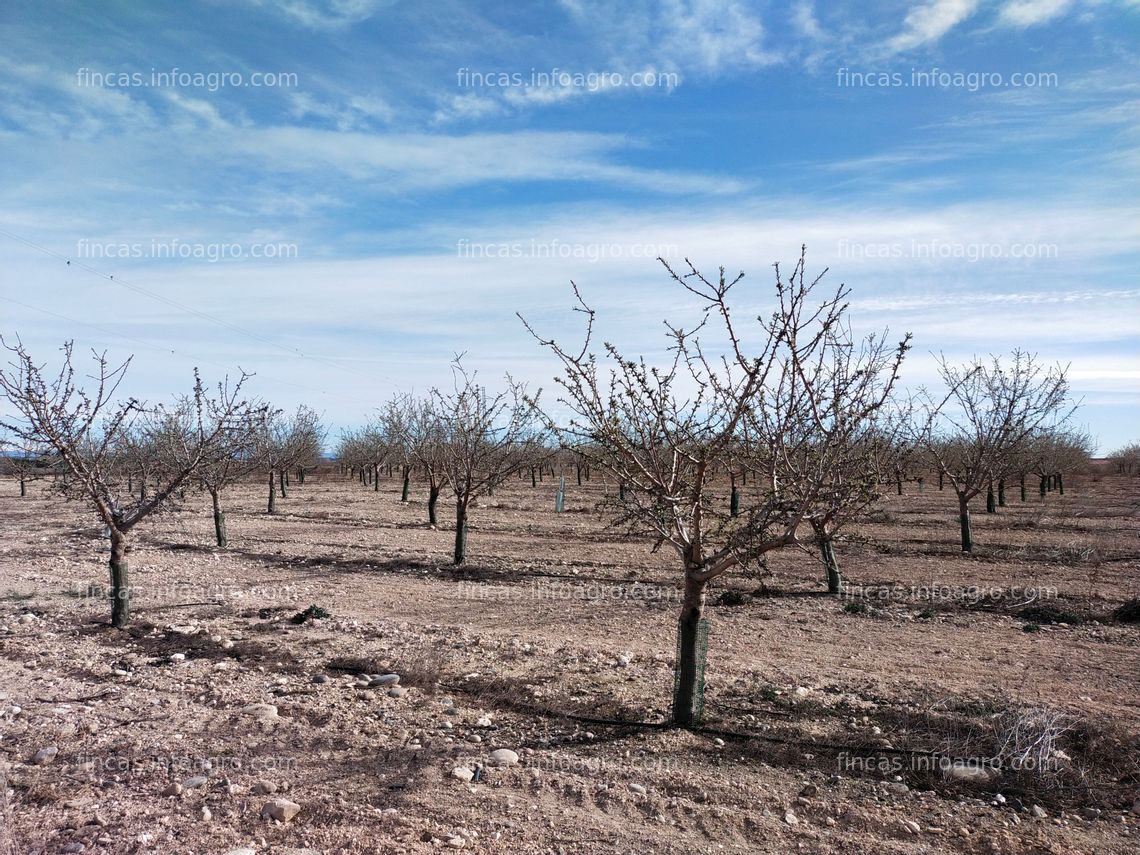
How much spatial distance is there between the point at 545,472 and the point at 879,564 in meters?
50.0

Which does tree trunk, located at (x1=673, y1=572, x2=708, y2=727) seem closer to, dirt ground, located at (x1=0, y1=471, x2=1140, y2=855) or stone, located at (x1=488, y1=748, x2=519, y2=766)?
dirt ground, located at (x1=0, y1=471, x2=1140, y2=855)

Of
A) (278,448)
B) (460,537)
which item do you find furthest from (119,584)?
(278,448)

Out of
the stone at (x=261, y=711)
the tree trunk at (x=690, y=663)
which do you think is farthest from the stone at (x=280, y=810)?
the tree trunk at (x=690, y=663)

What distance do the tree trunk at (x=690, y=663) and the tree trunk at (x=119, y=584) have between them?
6.94 meters

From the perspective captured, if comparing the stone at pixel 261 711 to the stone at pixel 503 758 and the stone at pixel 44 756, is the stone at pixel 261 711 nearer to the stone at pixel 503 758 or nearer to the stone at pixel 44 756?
the stone at pixel 44 756

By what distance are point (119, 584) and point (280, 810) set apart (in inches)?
233

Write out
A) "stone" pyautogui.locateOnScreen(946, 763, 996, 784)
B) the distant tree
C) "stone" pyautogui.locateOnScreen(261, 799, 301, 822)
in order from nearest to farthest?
"stone" pyautogui.locateOnScreen(261, 799, 301, 822)
"stone" pyautogui.locateOnScreen(946, 763, 996, 784)
the distant tree

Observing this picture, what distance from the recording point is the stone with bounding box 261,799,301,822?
430 cm

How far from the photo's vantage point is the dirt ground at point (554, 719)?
4312 mm

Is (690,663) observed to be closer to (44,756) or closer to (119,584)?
(44,756)

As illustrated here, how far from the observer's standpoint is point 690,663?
5844 millimetres

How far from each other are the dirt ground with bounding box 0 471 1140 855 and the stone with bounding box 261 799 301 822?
0.03 metres

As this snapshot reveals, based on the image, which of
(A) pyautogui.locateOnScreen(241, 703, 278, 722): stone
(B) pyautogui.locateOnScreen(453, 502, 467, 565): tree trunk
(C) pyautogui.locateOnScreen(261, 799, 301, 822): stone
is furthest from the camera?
(B) pyautogui.locateOnScreen(453, 502, 467, 565): tree trunk

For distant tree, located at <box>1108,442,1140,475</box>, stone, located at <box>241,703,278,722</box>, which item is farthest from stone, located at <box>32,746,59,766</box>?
distant tree, located at <box>1108,442,1140,475</box>
